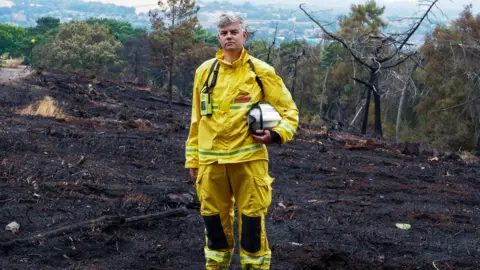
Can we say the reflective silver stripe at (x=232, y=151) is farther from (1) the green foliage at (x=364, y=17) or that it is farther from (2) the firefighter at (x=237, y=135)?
(1) the green foliage at (x=364, y=17)

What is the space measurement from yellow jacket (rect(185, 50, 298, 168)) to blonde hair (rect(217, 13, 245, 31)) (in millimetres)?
184

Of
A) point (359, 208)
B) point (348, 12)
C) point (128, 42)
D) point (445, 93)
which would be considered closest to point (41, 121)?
point (359, 208)

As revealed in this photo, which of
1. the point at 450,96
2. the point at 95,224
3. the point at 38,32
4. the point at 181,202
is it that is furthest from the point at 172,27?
the point at 38,32

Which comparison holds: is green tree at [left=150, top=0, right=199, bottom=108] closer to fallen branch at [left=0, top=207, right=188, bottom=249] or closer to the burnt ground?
the burnt ground

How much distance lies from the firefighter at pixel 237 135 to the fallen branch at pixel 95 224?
1500 mm

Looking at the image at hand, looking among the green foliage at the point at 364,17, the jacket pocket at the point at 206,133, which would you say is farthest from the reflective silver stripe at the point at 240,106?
the green foliage at the point at 364,17

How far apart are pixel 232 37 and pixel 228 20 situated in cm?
11

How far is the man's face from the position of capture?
4316mm

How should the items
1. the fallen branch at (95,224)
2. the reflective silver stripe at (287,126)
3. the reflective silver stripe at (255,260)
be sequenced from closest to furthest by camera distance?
1. the reflective silver stripe at (287,126)
2. the reflective silver stripe at (255,260)
3. the fallen branch at (95,224)

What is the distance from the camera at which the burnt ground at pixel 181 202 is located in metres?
5.53

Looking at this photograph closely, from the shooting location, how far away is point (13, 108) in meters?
16.8

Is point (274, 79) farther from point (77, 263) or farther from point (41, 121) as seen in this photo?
point (41, 121)

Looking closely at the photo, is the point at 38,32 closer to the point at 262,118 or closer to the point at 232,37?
the point at 232,37

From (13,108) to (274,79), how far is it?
1362cm
